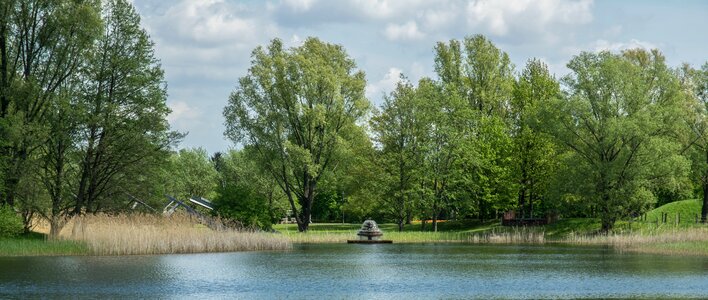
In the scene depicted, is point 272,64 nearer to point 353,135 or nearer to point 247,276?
point 353,135

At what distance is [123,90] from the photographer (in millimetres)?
59562

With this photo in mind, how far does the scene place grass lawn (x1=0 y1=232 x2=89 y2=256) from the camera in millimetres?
48531

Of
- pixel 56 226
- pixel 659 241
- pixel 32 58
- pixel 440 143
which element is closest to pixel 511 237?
pixel 440 143

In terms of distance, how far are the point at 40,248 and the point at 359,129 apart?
35.0 metres

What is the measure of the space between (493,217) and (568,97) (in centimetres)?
2182

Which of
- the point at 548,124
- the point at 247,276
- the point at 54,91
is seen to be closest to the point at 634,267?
the point at 247,276

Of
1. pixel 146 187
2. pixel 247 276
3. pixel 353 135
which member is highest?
pixel 353 135

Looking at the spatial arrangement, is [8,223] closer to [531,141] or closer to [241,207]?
[241,207]

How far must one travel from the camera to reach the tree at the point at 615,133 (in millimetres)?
68500

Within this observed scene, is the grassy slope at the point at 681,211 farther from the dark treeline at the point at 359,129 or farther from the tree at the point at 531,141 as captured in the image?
the tree at the point at 531,141

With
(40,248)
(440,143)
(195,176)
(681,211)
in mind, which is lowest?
(40,248)

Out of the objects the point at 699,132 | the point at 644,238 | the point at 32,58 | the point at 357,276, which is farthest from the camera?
the point at 699,132

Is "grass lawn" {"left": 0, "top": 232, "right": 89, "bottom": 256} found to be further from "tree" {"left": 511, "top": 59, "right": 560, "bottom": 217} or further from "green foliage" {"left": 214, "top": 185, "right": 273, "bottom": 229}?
"tree" {"left": 511, "top": 59, "right": 560, "bottom": 217}

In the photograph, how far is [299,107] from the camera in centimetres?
7594
